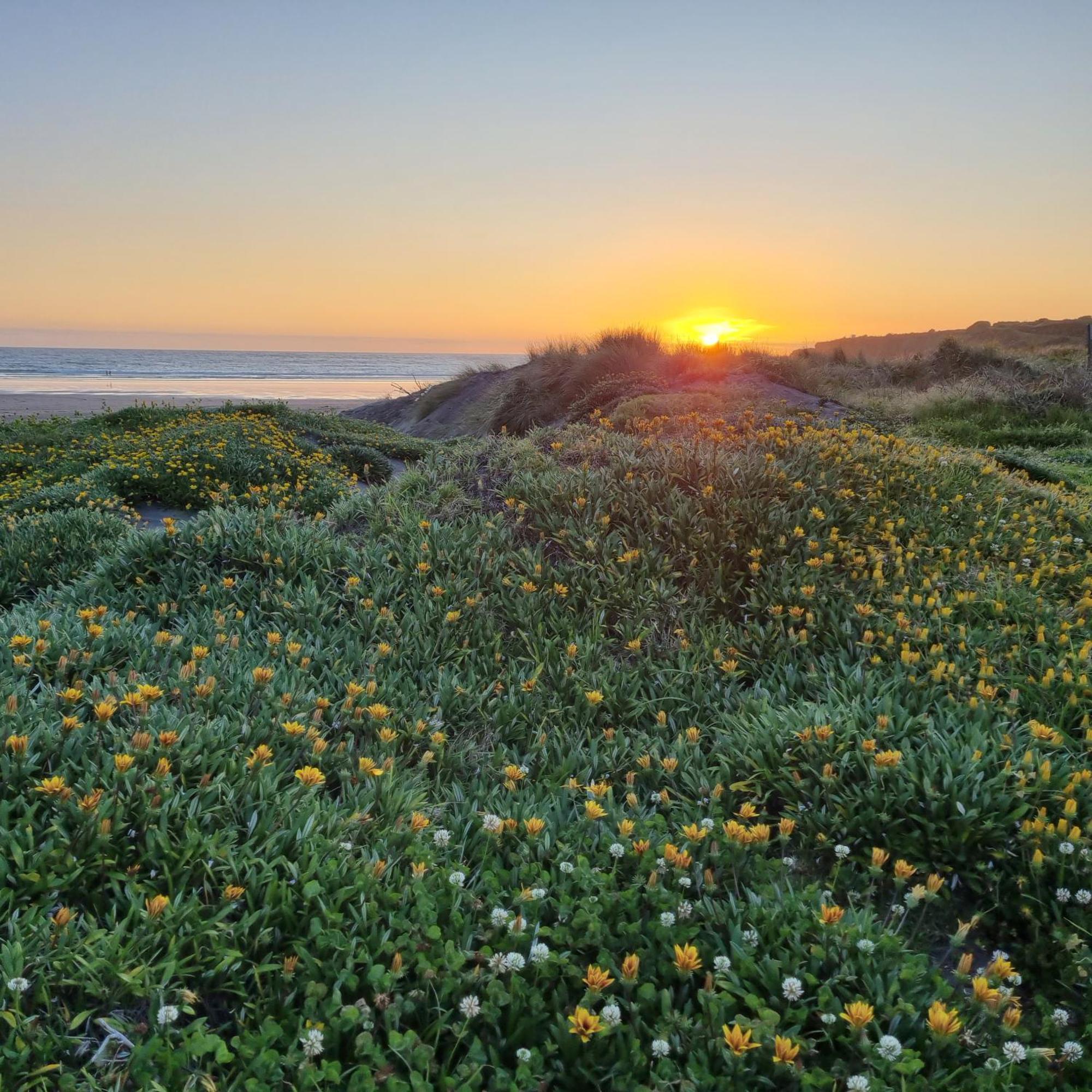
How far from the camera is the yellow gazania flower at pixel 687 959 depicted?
206 cm

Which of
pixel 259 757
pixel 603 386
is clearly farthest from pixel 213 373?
pixel 259 757

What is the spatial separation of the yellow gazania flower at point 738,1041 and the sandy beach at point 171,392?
67.2 feet

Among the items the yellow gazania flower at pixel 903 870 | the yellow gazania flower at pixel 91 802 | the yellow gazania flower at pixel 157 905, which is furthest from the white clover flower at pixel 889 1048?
the yellow gazania flower at pixel 91 802

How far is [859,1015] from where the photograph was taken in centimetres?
189

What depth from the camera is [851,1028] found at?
6.23 ft

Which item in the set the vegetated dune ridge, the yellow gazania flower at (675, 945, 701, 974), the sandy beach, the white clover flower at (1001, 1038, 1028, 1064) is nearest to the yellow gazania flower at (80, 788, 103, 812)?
the yellow gazania flower at (675, 945, 701, 974)

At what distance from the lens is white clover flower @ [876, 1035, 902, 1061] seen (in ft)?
6.11

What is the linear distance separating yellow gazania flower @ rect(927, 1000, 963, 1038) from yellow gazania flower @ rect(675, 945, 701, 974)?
56 centimetres

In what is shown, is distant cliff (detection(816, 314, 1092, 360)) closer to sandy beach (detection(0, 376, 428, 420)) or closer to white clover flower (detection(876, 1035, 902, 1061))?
sandy beach (detection(0, 376, 428, 420))

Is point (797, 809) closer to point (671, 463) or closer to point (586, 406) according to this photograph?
point (671, 463)

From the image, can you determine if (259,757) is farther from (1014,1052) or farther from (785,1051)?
(1014,1052)

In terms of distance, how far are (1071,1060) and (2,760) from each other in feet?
10.2

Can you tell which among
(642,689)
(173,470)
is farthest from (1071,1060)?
(173,470)

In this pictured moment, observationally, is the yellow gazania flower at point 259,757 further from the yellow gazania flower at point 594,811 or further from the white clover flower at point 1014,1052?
the white clover flower at point 1014,1052
